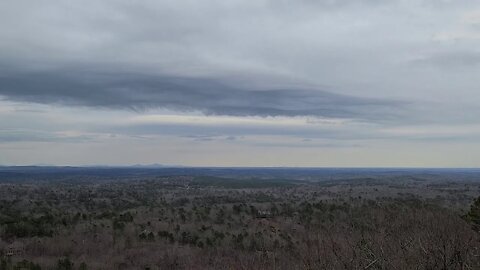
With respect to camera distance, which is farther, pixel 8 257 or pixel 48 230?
pixel 48 230

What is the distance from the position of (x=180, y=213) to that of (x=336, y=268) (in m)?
24.6

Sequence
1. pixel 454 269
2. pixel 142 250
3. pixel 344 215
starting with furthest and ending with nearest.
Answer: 1. pixel 344 215
2. pixel 142 250
3. pixel 454 269

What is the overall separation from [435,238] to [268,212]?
2432cm

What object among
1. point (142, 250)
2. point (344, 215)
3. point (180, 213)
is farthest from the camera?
point (180, 213)

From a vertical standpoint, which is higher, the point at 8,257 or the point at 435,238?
the point at 435,238

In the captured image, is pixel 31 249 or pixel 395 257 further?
pixel 31 249

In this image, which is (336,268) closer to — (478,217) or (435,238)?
(435,238)

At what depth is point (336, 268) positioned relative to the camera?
26.7ft

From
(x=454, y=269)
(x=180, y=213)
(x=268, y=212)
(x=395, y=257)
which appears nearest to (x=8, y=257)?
(x=395, y=257)

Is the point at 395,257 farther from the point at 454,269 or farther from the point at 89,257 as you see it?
the point at 89,257

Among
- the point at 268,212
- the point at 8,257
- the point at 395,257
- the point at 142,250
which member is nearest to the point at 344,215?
the point at 268,212

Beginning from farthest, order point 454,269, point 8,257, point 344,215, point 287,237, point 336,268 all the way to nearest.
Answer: point 344,215 → point 287,237 → point 8,257 → point 336,268 → point 454,269

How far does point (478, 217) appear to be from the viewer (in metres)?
14.6

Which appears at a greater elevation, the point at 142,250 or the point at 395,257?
the point at 395,257
